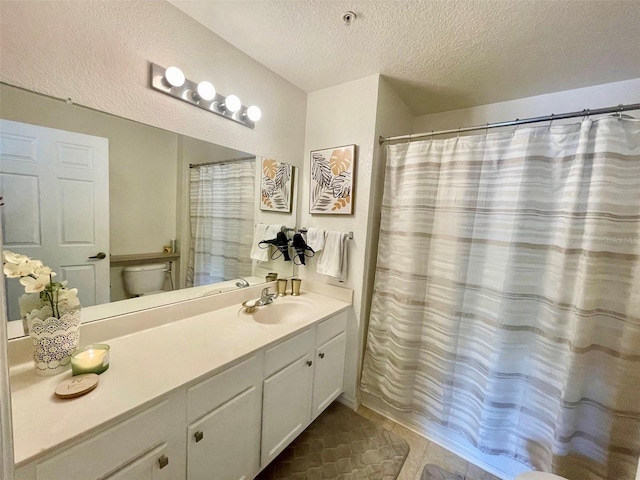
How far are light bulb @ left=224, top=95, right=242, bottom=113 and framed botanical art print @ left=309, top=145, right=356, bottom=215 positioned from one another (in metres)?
0.66

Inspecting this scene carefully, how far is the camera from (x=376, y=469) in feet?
4.74

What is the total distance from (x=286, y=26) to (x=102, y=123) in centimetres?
100

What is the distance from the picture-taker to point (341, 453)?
1.52 meters

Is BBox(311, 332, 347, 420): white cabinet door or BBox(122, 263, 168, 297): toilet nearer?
BBox(122, 263, 168, 297): toilet

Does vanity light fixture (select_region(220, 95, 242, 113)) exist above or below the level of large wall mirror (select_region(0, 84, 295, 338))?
above

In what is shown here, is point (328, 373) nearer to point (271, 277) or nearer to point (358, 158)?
point (271, 277)

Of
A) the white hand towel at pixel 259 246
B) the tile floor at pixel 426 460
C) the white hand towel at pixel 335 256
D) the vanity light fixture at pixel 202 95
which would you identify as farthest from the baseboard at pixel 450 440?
the vanity light fixture at pixel 202 95

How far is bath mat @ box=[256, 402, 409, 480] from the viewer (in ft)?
4.58

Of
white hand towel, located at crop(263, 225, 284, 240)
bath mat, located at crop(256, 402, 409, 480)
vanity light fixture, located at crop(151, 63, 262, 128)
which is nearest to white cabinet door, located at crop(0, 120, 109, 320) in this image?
vanity light fixture, located at crop(151, 63, 262, 128)

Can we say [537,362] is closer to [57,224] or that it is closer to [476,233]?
[476,233]

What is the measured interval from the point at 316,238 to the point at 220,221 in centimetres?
68

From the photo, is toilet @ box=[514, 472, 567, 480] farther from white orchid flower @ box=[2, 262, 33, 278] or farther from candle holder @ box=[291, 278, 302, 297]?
white orchid flower @ box=[2, 262, 33, 278]

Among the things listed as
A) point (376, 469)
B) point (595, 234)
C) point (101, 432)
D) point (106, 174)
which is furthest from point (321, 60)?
point (376, 469)

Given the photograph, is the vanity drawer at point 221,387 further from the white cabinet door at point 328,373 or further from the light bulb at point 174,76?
the light bulb at point 174,76
